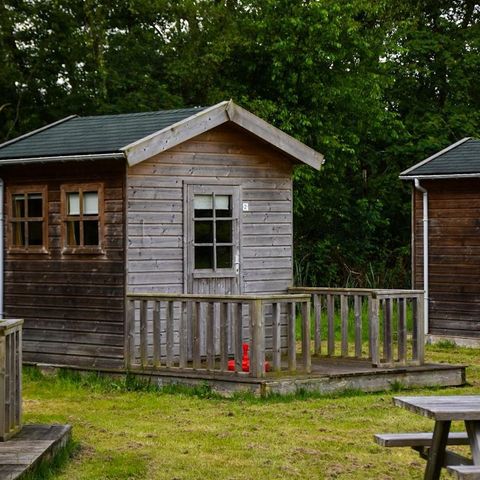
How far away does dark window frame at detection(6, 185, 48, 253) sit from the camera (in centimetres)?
1644

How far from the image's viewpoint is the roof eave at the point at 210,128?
1496 cm

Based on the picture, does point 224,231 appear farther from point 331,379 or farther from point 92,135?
point 331,379

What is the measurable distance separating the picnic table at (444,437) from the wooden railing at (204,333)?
5353 millimetres

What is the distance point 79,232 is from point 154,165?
54.6 inches

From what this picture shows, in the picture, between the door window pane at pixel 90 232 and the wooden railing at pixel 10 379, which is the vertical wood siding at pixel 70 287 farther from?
the wooden railing at pixel 10 379

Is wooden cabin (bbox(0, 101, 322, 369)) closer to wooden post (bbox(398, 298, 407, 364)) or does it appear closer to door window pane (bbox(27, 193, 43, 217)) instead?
door window pane (bbox(27, 193, 43, 217))

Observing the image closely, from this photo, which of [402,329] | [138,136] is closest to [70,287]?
[138,136]

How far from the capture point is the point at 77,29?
32.2m

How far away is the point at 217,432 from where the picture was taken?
11547 millimetres

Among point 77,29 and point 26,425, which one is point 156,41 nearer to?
point 77,29

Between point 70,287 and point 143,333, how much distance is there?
1.56 m

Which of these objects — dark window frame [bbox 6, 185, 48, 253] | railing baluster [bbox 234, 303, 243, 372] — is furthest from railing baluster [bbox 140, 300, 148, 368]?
dark window frame [bbox 6, 185, 48, 253]

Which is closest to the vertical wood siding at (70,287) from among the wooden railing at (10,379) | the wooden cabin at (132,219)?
the wooden cabin at (132,219)

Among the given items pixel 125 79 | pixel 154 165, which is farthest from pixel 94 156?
pixel 125 79
